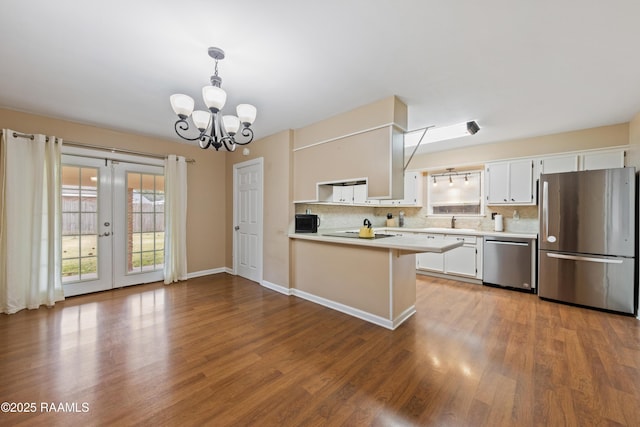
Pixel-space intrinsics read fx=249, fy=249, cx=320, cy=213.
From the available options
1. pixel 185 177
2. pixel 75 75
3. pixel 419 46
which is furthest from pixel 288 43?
pixel 185 177

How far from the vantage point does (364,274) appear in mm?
2975

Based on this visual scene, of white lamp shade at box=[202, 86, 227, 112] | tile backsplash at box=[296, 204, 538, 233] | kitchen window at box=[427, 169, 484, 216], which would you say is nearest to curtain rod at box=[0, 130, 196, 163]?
tile backsplash at box=[296, 204, 538, 233]

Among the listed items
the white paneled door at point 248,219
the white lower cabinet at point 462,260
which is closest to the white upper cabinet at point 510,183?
the white lower cabinet at point 462,260

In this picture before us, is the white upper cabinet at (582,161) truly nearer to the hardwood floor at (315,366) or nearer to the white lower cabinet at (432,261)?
the white lower cabinet at (432,261)

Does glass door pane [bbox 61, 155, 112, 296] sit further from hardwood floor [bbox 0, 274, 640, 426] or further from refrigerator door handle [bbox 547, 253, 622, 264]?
refrigerator door handle [bbox 547, 253, 622, 264]

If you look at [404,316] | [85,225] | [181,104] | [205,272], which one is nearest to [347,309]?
[404,316]

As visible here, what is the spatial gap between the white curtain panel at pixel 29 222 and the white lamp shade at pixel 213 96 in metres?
2.96

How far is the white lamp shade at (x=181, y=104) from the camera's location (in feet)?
6.72

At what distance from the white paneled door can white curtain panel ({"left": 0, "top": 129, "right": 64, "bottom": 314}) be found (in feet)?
8.04

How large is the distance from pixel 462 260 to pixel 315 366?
3597 millimetres

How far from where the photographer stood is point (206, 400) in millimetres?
1677

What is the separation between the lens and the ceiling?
5.21 feet

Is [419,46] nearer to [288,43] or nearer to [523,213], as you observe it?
[288,43]

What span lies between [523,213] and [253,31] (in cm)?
504
